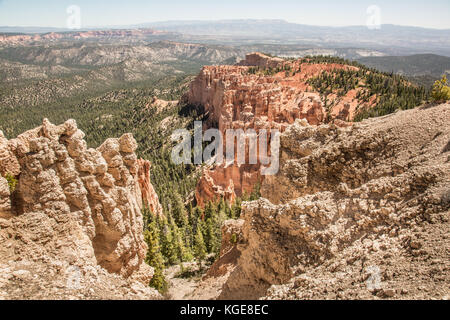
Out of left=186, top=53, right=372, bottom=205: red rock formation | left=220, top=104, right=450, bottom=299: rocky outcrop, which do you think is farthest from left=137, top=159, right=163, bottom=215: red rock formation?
left=220, top=104, right=450, bottom=299: rocky outcrop

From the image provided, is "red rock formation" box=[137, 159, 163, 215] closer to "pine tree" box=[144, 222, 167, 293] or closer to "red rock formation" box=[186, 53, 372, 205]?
"red rock formation" box=[186, 53, 372, 205]

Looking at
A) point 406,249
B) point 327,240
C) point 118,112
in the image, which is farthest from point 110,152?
point 118,112

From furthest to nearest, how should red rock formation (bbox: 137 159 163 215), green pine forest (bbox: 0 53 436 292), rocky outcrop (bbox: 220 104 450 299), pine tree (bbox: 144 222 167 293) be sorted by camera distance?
red rock formation (bbox: 137 159 163 215), green pine forest (bbox: 0 53 436 292), pine tree (bbox: 144 222 167 293), rocky outcrop (bbox: 220 104 450 299)

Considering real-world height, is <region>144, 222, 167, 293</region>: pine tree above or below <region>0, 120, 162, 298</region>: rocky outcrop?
below

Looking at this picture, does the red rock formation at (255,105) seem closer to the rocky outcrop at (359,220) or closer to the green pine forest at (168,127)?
the green pine forest at (168,127)

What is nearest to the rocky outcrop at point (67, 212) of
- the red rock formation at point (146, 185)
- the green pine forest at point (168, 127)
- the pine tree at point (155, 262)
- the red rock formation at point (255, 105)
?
the pine tree at point (155, 262)

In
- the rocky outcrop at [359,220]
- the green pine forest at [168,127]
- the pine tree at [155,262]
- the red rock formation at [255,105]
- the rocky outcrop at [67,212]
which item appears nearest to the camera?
the rocky outcrop at [359,220]
